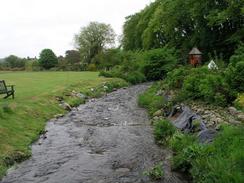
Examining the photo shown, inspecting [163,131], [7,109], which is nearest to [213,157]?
[163,131]

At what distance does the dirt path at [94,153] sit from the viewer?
41.1 ft

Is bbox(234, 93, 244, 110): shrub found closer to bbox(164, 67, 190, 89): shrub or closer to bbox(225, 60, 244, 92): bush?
bbox(225, 60, 244, 92): bush

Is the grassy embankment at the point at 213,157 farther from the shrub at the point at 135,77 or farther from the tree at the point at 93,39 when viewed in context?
the tree at the point at 93,39

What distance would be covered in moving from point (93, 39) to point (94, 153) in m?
95.8

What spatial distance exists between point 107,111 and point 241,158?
17.4 meters

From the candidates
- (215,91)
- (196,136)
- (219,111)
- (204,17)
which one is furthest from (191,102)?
(204,17)

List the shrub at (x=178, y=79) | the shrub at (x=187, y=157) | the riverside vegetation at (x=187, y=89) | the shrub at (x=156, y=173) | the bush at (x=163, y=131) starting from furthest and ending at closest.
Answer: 1. the shrub at (x=178, y=79)
2. the bush at (x=163, y=131)
3. the shrub at (x=187, y=157)
4. the shrub at (x=156, y=173)
5. the riverside vegetation at (x=187, y=89)

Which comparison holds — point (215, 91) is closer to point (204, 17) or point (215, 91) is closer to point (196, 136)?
point (196, 136)

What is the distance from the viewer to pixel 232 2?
39.3 metres

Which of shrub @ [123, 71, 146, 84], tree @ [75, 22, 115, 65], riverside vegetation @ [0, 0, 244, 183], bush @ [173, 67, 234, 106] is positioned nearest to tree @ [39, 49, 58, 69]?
tree @ [75, 22, 115, 65]

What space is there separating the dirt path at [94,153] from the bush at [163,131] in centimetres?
46

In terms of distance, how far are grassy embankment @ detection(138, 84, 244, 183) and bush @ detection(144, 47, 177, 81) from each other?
37.6 meters

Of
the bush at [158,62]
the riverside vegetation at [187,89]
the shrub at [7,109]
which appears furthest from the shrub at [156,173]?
the bush at [158,62]

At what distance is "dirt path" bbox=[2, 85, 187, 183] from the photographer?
1252cm
